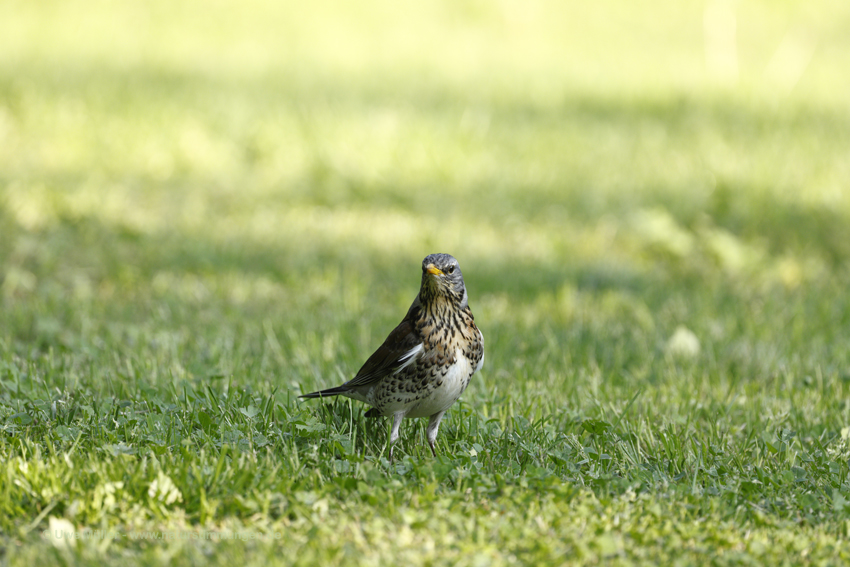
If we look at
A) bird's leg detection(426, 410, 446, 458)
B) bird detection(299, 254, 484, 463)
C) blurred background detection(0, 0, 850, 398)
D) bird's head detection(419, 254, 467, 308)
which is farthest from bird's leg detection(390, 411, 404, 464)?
blurred background detection(0, 0, 850, 398)

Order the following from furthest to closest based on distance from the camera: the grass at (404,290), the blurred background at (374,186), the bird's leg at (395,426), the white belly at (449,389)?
the blurred background at (374,186) < the bird's leg at (395,426) < the white belly at (449,389) < the grass at (404,290)

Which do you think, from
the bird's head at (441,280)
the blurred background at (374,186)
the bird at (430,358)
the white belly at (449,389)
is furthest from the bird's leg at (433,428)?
the blurred background at (374,186)

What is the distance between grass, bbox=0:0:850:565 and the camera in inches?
116

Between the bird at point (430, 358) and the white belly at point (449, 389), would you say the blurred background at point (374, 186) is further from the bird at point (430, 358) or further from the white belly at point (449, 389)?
the white belly at point (449, 389)

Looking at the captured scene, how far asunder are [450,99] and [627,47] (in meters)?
6.68

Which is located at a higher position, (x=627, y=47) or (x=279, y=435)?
(x=627, y=47)

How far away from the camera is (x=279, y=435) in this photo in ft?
11.5

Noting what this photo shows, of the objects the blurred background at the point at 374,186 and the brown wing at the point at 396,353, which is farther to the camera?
the blurred background at the point at 374,186

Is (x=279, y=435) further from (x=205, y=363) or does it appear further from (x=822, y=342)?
(x=822, y=342)

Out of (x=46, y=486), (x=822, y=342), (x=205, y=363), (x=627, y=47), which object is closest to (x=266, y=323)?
(x=205, y=363)

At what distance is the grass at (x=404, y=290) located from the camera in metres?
2.95

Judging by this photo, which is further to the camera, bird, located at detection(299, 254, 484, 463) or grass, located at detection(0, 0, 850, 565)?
bird, located at detection(299, 254, 484, 463)

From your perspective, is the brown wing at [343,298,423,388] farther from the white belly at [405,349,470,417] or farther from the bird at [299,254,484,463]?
the white belly at [405,349,470,417]

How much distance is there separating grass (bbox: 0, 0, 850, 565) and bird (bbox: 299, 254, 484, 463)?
0.74 feet
